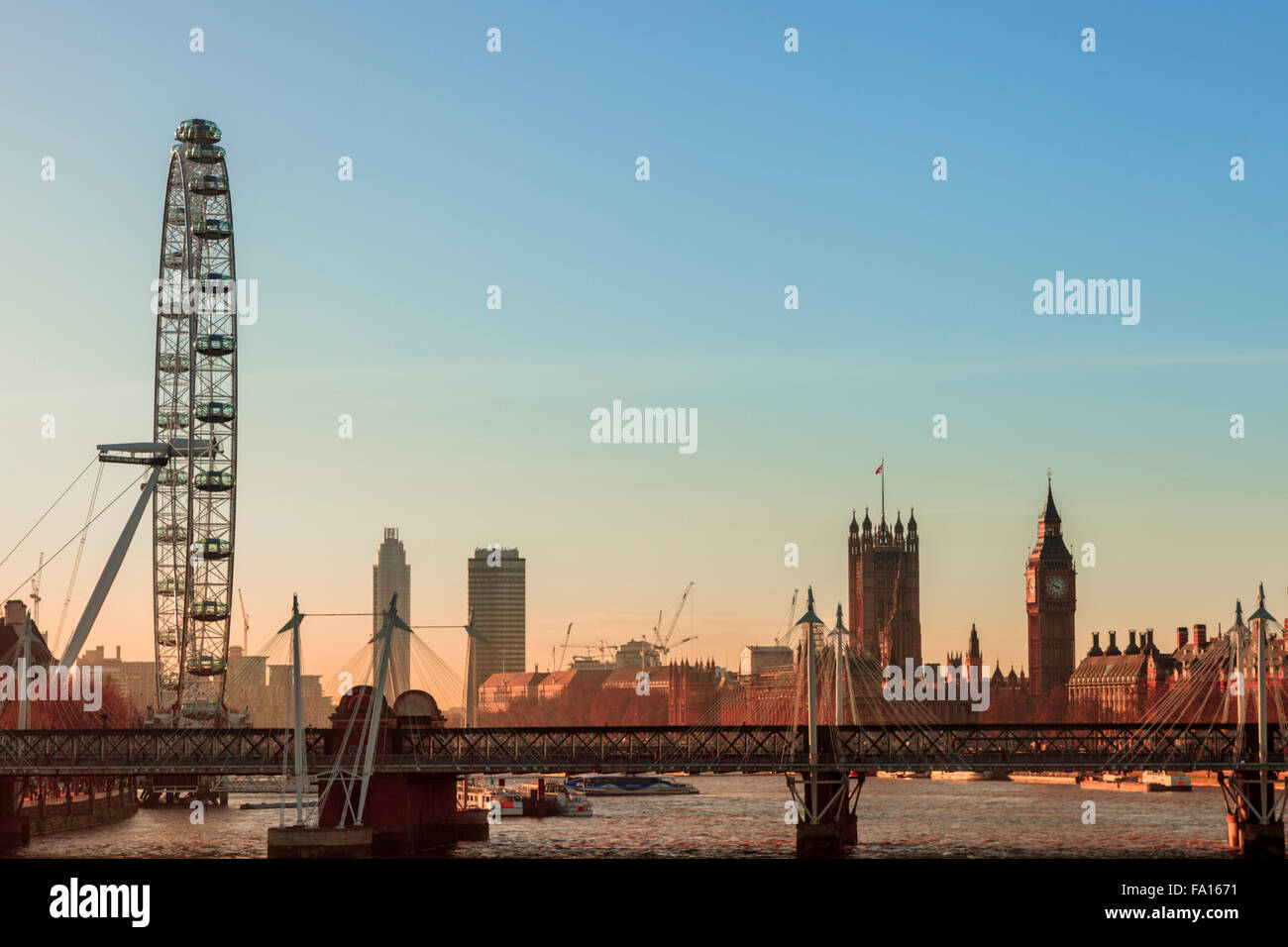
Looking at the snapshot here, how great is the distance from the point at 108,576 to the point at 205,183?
30098mm

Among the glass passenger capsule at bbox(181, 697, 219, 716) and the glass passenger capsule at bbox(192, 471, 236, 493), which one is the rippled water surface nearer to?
the glass passenger capsule at bbox(181, 697, 219, 716)

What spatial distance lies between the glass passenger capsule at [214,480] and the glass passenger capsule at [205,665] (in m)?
12.8

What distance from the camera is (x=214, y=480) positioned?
142125mm

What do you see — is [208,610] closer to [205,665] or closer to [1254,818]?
[205,665]

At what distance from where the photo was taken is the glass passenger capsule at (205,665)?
143125 mm

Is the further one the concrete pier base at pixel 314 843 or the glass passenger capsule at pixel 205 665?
the glass passenger capsule at pixel 205 665

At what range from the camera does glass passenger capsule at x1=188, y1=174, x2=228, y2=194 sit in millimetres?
139875

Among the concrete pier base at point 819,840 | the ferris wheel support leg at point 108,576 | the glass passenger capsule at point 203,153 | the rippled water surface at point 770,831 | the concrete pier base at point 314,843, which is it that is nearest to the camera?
the concrete pier base at point 314,843

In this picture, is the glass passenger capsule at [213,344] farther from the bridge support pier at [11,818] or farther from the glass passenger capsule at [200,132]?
the bridge support pier at [11,818]

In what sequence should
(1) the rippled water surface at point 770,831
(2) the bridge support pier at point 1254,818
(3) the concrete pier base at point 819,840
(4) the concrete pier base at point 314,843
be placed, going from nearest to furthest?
(4) the concrete pier base at point 314,843, (3) the concrete pier base at point 819,840, (2) the bridge support pier at point 1254,818, (1) the rippled water surface at point 770,831

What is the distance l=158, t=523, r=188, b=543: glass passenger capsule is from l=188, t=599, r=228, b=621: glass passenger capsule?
16.5 ft

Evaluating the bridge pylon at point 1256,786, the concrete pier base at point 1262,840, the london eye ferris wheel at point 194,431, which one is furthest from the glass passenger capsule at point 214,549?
the concrete pier base at point 1262,840

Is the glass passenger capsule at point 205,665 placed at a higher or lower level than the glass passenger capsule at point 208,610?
lower

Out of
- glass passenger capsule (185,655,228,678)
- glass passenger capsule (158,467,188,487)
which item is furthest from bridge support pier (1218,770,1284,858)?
glass passenger capsule (158,467,188,487)
